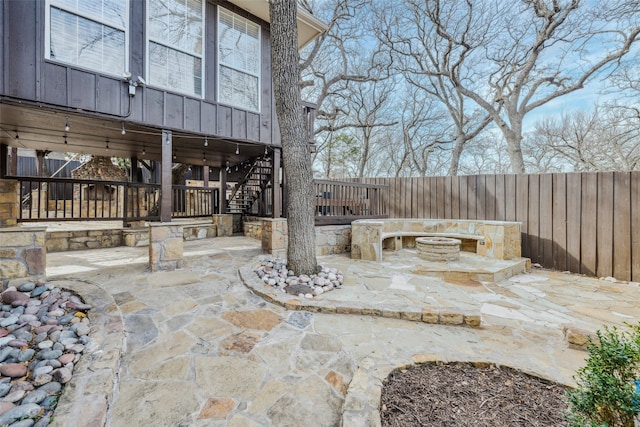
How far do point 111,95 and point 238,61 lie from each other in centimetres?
226

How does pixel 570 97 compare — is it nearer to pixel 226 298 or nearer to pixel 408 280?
pixel 408 280

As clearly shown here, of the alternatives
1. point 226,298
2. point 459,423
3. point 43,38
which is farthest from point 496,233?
point 43,38

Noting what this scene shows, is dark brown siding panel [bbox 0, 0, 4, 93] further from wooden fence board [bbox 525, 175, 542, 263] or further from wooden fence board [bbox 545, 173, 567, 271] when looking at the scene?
wooden fence board [bbox 545, 173, 567, 271]

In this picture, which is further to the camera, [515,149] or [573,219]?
[515,149]

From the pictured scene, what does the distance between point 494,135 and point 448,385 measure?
18878 millimetres

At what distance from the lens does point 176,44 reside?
14.1ft

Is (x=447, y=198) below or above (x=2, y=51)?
below

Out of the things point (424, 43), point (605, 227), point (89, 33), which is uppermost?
point (424, 43)

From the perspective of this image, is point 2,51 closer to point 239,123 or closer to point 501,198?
point 239,123

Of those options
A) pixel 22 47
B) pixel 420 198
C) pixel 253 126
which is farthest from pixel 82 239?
pixel 420 198

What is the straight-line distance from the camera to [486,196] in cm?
589

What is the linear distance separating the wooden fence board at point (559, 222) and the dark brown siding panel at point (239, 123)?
618cm

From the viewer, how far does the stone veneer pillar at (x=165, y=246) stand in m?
3.88

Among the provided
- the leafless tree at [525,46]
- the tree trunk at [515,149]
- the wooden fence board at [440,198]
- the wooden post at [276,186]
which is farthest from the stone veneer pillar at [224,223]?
the tree trunk at [515,149]
